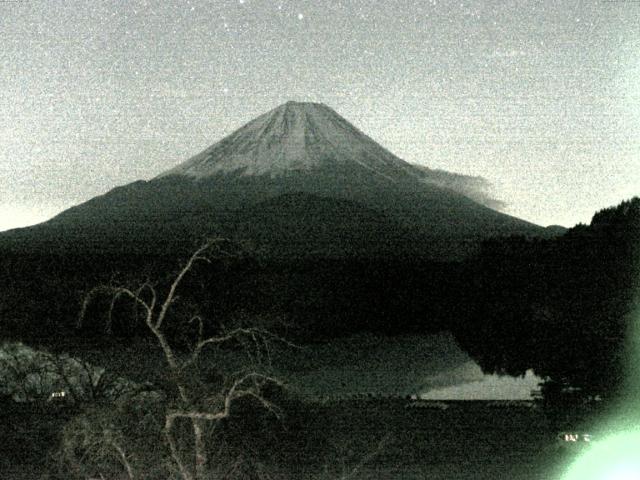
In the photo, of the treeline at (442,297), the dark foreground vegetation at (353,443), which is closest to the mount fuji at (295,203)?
the treeline at (442,297)

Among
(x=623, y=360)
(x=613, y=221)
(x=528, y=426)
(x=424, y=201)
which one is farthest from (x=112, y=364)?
(x=424, y=201)

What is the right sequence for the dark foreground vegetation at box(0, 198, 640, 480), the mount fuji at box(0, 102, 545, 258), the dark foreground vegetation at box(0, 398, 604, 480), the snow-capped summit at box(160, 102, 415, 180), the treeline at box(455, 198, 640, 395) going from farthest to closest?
the snow-capped summit at box(160, 102, 415, 180) < the mount fuji at box(0, 102, 545, 258) < the treeline at box(455, 198, 640, 395) < the dark foreground vegetation at box(0, 398, 604, 480) < the dark foreground vegetation at box(0, 198, 640, 480)

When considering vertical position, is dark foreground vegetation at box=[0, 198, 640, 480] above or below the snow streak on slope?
below

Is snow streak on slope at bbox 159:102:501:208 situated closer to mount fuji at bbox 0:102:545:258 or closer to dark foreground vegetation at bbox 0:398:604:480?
mount fuji at bbox 0:102:545:258

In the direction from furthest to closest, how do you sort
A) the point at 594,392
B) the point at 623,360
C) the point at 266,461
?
the point at 623,360 → the point at 594,392 → the point at 266,461

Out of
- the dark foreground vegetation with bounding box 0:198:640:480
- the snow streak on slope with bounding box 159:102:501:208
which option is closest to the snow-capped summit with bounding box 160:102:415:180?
the snow streak on slope with bounding box 159:102:501:208

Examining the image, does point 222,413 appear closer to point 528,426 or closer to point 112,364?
point 528,426
